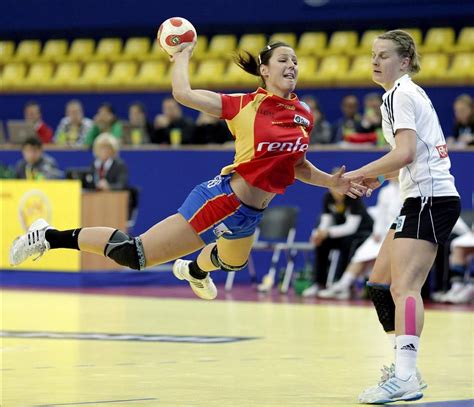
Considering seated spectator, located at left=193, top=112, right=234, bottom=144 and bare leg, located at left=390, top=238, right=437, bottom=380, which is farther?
seated spectator, located at left=193, top=112, right=234, bottom=144

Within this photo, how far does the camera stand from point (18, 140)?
20.1 m

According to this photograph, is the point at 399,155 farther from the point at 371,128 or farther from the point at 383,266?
the point at 371,128

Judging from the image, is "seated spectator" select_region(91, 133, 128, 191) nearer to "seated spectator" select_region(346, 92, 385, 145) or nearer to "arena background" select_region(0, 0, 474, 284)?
"arena background" select_region(0, 0, 474, 284)

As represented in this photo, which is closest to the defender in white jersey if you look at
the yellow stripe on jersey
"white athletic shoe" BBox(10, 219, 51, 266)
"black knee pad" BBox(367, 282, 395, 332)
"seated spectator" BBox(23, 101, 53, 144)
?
"black knee pad" BBox(367, 282, 395, 332)

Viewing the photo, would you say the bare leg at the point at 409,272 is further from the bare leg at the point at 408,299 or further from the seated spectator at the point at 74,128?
the seated spectator at the point at 74,128

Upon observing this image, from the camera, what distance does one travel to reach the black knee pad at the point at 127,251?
24.2 feet

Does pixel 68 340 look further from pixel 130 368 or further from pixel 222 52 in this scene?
pixel 222 52

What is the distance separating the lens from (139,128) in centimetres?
1884

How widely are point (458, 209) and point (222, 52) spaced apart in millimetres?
16108

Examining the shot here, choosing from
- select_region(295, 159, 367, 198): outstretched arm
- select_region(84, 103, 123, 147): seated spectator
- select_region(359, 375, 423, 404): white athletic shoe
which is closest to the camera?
select_region(359, 375, 423, 404): white athletic shoe

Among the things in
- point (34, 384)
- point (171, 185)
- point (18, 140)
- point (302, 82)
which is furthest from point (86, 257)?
point (34, 384)

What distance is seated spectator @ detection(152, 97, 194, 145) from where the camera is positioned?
18203 mm

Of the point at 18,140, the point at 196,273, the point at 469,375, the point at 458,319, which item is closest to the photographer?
the point at 469,375

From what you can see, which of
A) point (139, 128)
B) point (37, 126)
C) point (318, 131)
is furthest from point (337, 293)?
point (37, 126)
